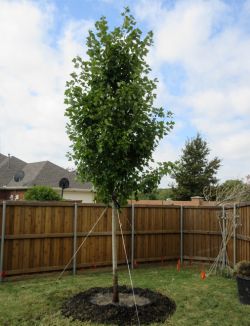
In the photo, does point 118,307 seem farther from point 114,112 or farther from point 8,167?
point 8,167

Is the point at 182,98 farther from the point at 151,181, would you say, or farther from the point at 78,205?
the point at 151,181

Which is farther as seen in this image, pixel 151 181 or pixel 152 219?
pixel 152 219

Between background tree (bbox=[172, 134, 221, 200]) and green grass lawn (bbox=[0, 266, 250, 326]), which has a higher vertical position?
background tree (bbox=[172, 134, 221, 200])

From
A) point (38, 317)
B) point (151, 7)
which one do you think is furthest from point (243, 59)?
point (38, 317)

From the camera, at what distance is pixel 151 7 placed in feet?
21.6

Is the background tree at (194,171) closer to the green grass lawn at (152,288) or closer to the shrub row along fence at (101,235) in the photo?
the shrub row along fence at (101,235)

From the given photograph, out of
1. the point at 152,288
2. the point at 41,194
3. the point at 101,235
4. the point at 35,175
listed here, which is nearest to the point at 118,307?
the point at 152,288

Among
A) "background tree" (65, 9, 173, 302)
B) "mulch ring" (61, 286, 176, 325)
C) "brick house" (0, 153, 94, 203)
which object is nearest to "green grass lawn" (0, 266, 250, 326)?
A: "mulch ring" (61, 286, 176, 325)

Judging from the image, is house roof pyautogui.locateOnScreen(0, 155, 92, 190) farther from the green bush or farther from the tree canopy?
the tree canopy

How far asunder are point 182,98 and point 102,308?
7.16 metres

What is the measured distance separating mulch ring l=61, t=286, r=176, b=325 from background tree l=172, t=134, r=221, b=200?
20660 mm

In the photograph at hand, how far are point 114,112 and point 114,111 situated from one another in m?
0.01

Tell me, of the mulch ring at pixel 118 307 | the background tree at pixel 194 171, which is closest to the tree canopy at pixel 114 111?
the mulch ring at pixel 118 307

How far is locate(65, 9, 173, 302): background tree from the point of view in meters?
4.99
